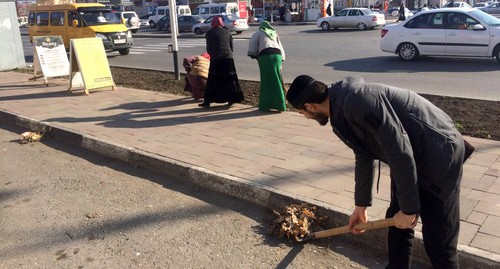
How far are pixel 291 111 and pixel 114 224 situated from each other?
4.20 meters

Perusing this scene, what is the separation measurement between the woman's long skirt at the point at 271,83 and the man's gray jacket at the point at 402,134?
16.6ft

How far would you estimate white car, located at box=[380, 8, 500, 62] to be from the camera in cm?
1223

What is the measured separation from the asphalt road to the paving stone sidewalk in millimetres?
276

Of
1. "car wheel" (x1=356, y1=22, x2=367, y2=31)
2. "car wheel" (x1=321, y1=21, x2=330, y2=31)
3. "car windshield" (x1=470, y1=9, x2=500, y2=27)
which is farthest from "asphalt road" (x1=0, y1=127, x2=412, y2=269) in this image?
"car wheel" (x1=321, y1=21, x2=330, y2=31)

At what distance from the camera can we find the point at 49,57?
1171cm

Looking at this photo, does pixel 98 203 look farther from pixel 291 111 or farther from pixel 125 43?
pixel 125 43

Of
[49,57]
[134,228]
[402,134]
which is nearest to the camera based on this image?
[402,134]

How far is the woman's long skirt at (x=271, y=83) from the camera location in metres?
7.45

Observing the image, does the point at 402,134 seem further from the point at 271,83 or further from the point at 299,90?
the point at 271,83

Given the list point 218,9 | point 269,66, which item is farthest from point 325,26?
point 269,66

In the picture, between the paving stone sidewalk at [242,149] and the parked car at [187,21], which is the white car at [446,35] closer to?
the paving stone sidewalk at [242,149]

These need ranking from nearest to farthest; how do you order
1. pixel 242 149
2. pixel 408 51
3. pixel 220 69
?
pixel 242 149, pixel 220 69, pixel 408 51

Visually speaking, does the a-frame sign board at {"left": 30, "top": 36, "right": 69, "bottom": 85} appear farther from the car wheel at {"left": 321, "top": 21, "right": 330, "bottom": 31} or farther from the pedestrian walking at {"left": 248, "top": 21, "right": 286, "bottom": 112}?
the car wheel at {"left": 321, "top": 21, "right": 330, "bottom": 31}

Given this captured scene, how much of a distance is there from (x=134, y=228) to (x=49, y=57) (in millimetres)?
9116
